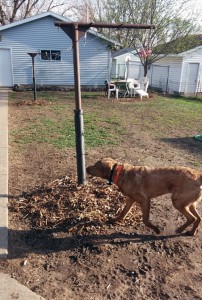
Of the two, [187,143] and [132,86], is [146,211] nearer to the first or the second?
[187,143]

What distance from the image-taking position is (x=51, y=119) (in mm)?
10289

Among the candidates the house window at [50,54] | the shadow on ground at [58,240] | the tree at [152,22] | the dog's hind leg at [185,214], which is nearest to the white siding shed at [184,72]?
the tree at [152,22]

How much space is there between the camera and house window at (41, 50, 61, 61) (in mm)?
19158

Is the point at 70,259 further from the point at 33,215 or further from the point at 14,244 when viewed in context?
the point at 33,215

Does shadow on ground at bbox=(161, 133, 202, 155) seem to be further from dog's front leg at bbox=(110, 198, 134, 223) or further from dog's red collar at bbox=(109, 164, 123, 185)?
dog's red collar at bbox=(109, 164, 123, 185)

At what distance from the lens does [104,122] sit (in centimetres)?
1016

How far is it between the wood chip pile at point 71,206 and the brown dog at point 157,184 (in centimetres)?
56

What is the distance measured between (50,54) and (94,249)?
18.3 metres

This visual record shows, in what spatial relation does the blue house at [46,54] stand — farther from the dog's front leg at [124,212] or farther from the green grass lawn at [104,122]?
the dog's front leg at [124,212]

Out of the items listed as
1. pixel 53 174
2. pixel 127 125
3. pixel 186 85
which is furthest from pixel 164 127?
pixel 186 85

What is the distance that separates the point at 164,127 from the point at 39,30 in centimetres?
1314

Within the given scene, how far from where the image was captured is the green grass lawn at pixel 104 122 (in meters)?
7.88

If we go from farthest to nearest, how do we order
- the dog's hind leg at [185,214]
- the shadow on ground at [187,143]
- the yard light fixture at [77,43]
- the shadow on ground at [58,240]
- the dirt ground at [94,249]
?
the shadow on ground at [187,143] → the yard light fixture at [77,43] → the dog's hind leg at [185,214] → the shadow on ground at [58,240] → the dirt ground at [94,249]

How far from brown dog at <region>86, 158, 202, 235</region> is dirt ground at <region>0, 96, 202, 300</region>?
14.9 inches
